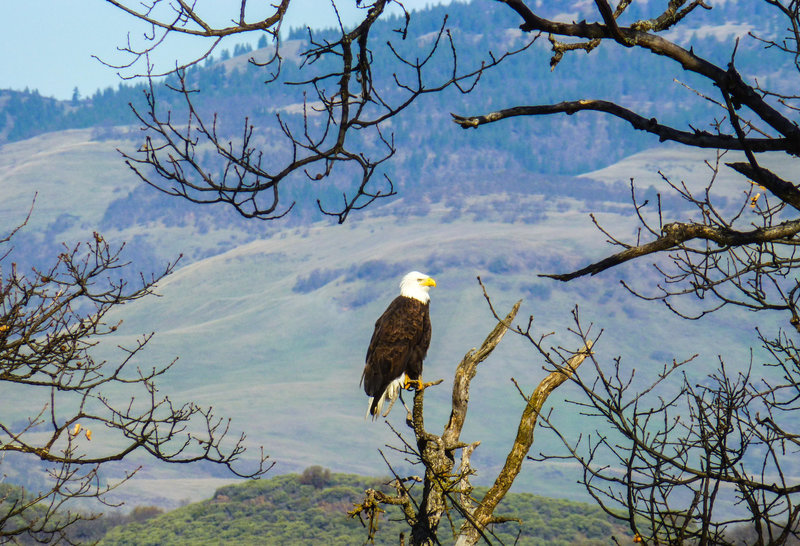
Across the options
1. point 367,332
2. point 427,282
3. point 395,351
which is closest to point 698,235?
point 395,351

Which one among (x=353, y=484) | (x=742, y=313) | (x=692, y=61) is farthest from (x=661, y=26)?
(x=742, y=313)

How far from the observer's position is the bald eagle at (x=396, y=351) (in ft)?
36.8

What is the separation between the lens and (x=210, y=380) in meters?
162

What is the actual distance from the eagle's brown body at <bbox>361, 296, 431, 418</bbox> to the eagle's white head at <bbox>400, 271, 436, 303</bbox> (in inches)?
10.1

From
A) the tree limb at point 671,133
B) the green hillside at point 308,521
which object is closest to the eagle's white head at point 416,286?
the tree limb at point 671,133

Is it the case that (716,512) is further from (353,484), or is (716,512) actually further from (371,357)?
(371,357)

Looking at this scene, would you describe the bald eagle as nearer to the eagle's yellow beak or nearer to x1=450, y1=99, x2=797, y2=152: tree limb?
the eagle's yellow beak

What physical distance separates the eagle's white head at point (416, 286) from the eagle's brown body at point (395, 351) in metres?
0.26

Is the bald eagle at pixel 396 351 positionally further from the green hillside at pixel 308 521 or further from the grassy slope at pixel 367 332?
the grassy slope at pixel 367 332

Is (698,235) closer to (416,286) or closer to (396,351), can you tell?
(396,351)

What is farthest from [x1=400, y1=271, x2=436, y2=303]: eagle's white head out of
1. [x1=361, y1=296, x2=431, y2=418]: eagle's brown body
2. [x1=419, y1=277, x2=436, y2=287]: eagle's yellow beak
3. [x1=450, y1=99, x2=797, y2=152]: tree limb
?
[x1=450, y1=99, x2=797, y2=152]: tree limb

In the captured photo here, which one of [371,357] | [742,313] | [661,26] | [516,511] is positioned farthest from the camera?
[742,313]

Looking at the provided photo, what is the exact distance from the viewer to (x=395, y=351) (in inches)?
442

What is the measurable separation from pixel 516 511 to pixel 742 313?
130m
